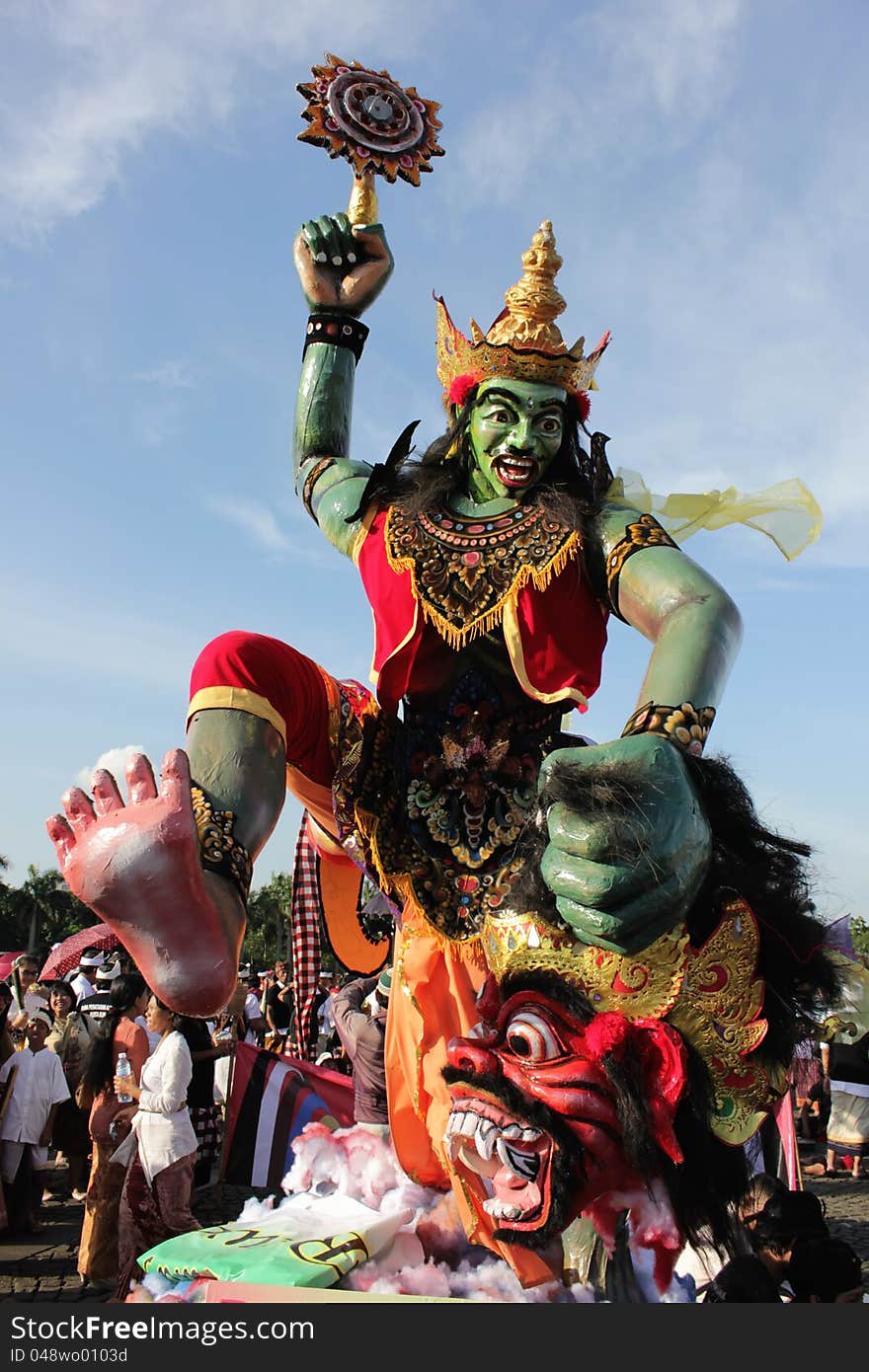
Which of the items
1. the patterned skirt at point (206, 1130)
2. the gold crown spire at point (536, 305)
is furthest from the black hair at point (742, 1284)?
the patterned skirt at point (206, 1130)

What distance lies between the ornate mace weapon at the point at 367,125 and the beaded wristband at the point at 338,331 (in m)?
0.25

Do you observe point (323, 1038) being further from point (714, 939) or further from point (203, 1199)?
point (714, 939)

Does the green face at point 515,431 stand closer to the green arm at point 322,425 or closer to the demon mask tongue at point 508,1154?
the green arm at point 322,425

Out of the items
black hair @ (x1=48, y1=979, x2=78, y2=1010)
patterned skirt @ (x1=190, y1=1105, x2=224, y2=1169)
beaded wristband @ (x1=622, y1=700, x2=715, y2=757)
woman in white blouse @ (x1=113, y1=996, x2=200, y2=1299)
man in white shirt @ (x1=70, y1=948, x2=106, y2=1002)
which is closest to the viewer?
beaded wristband @ (x1=622, y1=700, x2=715, y2=757)

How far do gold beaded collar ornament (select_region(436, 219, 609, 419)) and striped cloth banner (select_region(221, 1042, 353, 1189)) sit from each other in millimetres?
2667

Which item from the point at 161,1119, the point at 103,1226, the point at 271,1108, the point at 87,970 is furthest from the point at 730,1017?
the point at 87,970

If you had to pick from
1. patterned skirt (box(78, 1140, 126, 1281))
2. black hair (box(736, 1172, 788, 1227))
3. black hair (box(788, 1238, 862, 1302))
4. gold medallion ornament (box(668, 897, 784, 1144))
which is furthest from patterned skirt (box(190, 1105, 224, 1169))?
gold medallion ornament (box(668, 897, 784, 1144))

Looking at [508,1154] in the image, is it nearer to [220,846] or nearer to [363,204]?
[220,846]

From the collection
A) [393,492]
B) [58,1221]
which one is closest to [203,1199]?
[58,1221]

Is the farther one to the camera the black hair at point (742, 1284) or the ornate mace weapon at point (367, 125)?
the ornate mace weapon at point (367, 125)

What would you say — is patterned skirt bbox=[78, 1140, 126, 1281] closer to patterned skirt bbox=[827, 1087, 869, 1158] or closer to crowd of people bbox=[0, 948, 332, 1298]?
crowd of people bbox=[0, 948, 332, 1298]

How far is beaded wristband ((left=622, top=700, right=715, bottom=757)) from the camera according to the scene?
1892 millimetres

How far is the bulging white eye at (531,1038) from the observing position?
2041mm

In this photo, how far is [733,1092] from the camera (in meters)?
2.05
